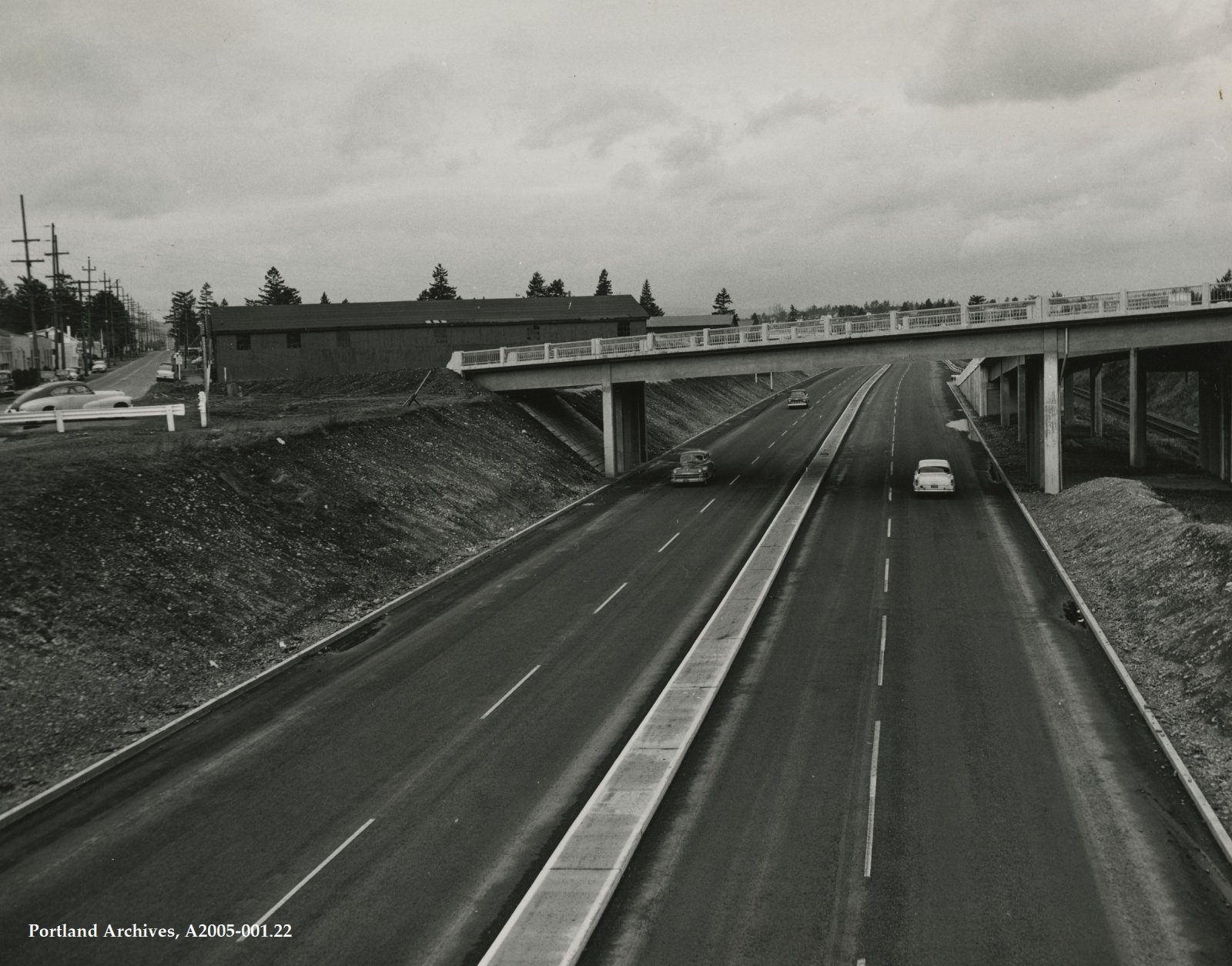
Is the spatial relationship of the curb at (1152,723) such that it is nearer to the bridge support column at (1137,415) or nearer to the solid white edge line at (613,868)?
the solid white edge line at (613,868)

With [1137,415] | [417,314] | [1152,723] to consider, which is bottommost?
[1152,723]

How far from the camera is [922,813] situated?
15.1m

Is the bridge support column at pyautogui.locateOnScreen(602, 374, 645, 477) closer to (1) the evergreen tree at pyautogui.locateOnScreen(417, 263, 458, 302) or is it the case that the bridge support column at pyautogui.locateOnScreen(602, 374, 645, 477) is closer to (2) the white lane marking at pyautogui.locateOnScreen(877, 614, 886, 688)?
(2) the white lane marking at pyautogui.locateOnScreen(877, 614, 886, 688)

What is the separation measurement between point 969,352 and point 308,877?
40.4m

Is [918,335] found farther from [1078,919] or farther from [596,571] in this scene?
[1078,919]

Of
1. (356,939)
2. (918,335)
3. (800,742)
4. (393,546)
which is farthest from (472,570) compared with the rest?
(918,335)

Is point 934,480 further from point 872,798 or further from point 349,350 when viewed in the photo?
point 349,350

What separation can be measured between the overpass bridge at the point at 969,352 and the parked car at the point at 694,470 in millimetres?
4494

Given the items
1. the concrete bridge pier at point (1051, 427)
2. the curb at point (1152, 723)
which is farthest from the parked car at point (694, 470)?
the curb at point (1152, 723)

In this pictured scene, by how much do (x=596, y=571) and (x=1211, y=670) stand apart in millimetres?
17449

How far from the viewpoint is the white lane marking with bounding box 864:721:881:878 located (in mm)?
13648

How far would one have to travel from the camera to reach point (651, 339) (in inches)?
1996

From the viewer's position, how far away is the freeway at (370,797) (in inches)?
498

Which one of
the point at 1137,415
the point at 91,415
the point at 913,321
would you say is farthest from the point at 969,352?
the point at 91,415
